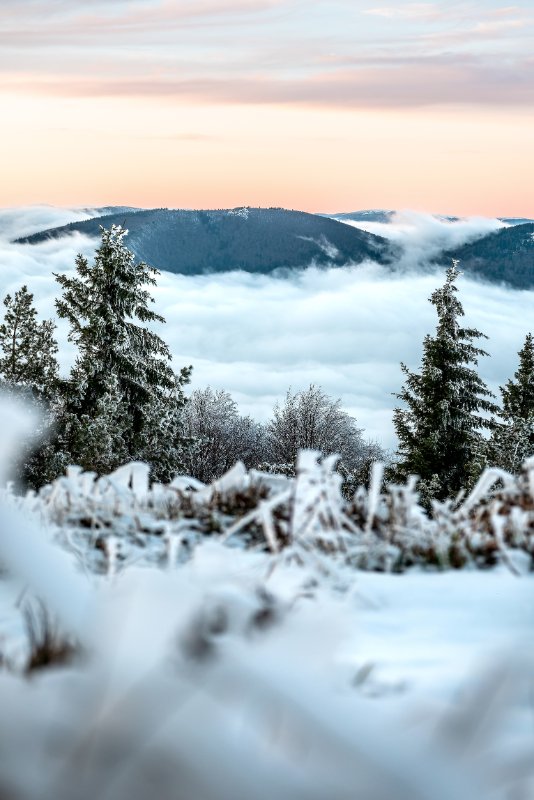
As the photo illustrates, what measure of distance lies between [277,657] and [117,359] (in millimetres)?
37243

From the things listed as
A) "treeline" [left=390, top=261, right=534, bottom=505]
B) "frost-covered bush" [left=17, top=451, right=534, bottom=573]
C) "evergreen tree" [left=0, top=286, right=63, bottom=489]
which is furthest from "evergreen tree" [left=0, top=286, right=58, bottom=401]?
"frost-covered bush" [left=17, top=451, right=534, bottom=573]

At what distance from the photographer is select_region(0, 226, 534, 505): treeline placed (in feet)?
114

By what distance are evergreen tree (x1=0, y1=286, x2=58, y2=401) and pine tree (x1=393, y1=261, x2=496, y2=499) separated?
17041 millimetres

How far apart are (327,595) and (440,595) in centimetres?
48

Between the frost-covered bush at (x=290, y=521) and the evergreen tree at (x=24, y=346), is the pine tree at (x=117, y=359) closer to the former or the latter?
the evergreen tree at (x=24, y=346)

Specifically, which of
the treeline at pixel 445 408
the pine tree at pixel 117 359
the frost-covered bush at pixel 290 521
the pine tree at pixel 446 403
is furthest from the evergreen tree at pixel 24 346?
the frost-covered bush at pixel 290 521

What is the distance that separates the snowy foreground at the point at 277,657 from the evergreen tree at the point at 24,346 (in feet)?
114

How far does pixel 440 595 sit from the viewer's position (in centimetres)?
324

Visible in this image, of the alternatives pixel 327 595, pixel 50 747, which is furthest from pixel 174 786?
Result: pixel 327 595

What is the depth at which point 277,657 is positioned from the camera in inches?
72.1

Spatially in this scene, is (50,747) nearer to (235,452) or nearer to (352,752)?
(352,752)

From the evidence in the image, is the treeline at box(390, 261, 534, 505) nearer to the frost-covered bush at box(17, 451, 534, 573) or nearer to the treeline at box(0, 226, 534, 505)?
the treeline at box(0, 226, 534, 505)

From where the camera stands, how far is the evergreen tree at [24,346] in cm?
3775

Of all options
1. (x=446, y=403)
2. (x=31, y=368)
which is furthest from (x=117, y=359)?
(x=446, y=403)
